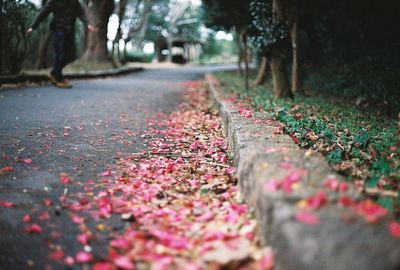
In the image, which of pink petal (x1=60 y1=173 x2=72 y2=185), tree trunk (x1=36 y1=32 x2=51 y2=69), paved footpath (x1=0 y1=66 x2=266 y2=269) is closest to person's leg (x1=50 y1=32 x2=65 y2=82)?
paved footpath (x1=0 y1=66 x2=266 y2=269)

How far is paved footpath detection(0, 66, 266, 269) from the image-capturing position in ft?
7.29

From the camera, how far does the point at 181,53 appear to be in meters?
41.9

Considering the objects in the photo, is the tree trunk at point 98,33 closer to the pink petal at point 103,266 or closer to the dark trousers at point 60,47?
the dark trousers at point 60,47

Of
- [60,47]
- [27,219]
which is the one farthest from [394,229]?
[60,47]

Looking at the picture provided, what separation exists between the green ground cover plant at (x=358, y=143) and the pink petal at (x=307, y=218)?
46 centimetres

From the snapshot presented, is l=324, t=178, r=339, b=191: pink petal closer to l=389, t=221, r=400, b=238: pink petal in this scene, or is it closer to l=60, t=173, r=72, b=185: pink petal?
l=389, t=221, r=400, b=238: pink petal

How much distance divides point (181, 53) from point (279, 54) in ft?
114

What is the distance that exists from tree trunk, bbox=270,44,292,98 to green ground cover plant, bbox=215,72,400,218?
1.22m

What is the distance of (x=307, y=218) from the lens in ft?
5.51

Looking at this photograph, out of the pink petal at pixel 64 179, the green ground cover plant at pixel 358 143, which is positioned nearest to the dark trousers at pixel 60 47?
the green ground cover plant at pixel 358 143

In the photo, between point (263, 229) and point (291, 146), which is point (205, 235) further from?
point (291, 146)

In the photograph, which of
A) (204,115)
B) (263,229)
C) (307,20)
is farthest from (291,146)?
(307,20)

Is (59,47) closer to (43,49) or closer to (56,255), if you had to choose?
(56,255)

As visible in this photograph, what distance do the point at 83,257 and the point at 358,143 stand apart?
10.1ft
